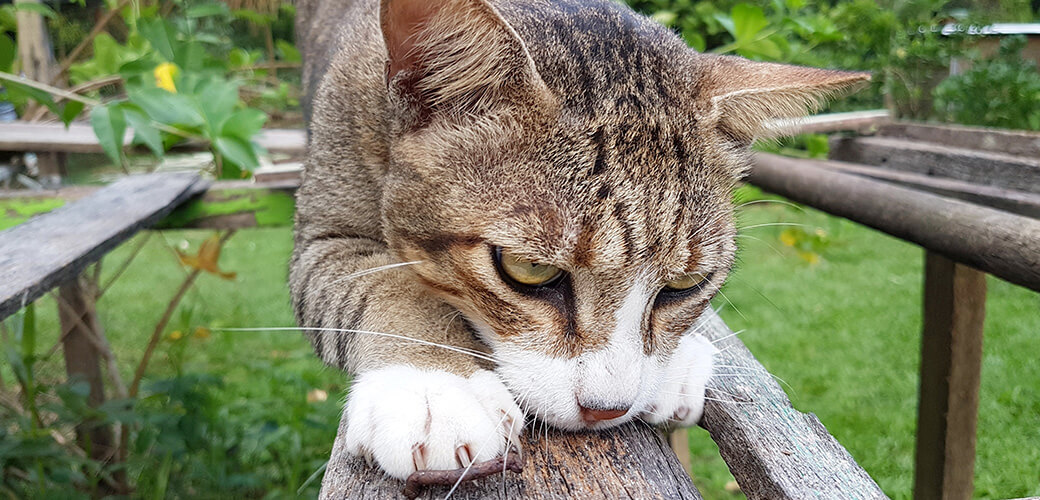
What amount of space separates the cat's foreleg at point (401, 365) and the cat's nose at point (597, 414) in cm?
10

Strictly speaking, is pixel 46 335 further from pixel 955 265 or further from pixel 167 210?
pixel 955 265

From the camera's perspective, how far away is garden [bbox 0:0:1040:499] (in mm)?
2336

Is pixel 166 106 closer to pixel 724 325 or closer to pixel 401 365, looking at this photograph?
pixel 401 365

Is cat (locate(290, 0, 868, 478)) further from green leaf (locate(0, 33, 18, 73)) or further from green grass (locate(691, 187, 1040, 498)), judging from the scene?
green leaf (locate(0, 33, 18, 73))

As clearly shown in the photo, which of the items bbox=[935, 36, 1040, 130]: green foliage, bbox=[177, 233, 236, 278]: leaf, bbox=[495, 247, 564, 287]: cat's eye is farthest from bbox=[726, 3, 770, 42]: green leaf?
bbox=[935, 36, 1040, 130]: green foliage

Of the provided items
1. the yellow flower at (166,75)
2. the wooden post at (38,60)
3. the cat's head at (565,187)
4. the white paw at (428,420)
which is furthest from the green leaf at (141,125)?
the wooden post at (38,60)

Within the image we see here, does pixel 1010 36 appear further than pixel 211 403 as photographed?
Yes

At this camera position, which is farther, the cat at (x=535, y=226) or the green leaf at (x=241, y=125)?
the green leaf at (x=241, y=125)

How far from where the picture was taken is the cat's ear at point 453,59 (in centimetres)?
108

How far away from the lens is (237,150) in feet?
6.99

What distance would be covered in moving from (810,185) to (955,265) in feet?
1.77

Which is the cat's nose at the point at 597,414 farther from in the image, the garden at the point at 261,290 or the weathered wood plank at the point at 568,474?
the garden at the point at 261,290

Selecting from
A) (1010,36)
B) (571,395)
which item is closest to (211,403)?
(571,395)

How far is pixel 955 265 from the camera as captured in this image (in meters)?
2.35
